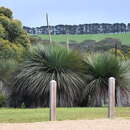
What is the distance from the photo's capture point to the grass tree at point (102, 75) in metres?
18.0

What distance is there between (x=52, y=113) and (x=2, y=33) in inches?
969

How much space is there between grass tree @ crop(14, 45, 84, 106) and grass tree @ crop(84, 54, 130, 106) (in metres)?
0.43

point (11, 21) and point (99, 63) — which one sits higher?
point (11, 21)

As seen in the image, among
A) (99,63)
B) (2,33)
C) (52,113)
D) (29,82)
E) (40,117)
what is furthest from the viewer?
(2,33)

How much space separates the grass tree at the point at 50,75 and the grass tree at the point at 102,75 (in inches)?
16.9

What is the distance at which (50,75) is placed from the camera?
17500 mm

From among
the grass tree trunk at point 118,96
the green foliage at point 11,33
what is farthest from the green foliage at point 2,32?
the grass tree trunk at point 118,96

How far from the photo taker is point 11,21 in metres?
35.5

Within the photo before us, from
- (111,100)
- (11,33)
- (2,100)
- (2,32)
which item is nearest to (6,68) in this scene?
(2,100)

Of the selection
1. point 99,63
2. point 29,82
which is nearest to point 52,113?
point 29,82

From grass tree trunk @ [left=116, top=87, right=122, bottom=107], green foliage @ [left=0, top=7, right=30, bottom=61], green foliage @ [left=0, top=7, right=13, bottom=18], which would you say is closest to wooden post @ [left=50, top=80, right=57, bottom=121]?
grass tree trunk @ [left=116, top=87, right=122, bottom=107]

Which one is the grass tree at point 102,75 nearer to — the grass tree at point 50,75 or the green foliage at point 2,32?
the grass tree at point 50,75

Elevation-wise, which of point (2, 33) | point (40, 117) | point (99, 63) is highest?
point (2, 33)

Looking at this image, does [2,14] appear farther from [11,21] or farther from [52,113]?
[52,113]
